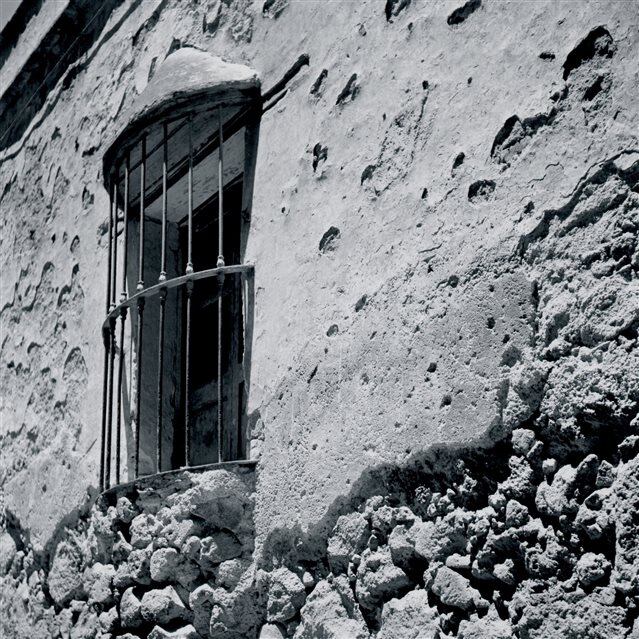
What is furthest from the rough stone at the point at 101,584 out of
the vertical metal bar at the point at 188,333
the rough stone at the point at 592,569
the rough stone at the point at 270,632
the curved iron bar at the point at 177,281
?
the rough stone at the point at 592,569

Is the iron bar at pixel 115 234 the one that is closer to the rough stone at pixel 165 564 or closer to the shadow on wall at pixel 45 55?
the shadow on wall at pixel 45 55

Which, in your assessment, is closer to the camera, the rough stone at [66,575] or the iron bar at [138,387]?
the iron bar at [138,387]

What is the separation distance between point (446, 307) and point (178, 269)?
178cm

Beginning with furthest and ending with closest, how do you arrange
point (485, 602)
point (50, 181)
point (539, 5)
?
point (50, 181) < point (539, 5) < point (485, 602)

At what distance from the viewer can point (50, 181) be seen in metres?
4.88

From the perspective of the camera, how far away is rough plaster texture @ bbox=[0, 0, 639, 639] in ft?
7.25

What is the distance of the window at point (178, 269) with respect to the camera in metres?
3.58

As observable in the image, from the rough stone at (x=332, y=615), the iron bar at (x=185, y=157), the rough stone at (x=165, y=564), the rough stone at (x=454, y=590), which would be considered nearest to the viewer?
the rough stone at (x=454, y=590)

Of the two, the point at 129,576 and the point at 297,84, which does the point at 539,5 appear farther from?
the point at 129,576

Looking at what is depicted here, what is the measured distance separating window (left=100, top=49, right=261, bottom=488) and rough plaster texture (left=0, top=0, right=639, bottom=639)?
16 centimetres

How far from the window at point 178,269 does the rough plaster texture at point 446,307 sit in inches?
6.2

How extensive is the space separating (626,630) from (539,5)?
1531 mm

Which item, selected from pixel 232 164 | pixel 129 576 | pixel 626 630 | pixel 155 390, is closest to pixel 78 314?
pixel 155 390

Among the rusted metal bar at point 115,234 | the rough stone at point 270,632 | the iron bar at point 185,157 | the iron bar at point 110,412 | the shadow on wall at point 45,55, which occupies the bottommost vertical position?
the rough stone at point 270,632
